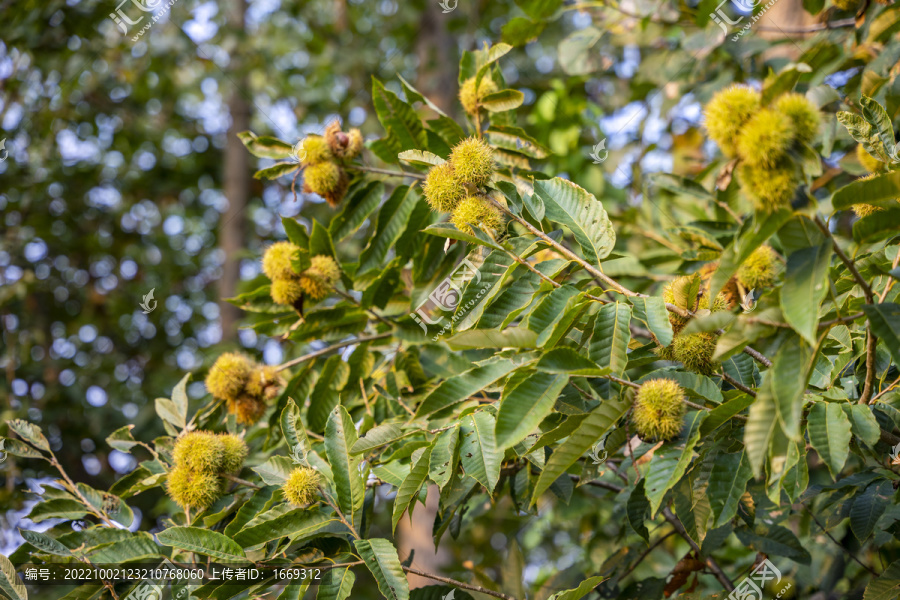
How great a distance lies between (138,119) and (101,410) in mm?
3123

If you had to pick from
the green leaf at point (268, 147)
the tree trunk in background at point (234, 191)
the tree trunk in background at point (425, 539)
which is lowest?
the tree trunk in background at point (425, 539)

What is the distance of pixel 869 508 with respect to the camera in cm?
144

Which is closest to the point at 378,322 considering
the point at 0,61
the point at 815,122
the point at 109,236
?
the point at 815,122

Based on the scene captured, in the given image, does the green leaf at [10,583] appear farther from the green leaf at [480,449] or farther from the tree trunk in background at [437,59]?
the tree trunk in background at [437,59]

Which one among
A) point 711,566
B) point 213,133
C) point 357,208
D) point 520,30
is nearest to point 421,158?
point 357,208

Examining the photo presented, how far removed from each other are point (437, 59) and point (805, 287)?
4.87 meters

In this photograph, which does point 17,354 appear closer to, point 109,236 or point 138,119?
point 109,236

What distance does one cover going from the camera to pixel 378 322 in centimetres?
208

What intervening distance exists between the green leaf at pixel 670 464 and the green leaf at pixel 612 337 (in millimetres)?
164

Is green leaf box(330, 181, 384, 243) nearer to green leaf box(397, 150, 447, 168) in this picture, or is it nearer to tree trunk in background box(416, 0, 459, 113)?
green leaf box(397, 150, 447, 168)

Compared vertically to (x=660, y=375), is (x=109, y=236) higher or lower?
lower

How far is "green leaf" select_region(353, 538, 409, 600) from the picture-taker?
129cm

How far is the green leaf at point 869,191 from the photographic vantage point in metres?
0.94

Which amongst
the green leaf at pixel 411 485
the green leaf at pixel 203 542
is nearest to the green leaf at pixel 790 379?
the green leaf at pixel 411 485
